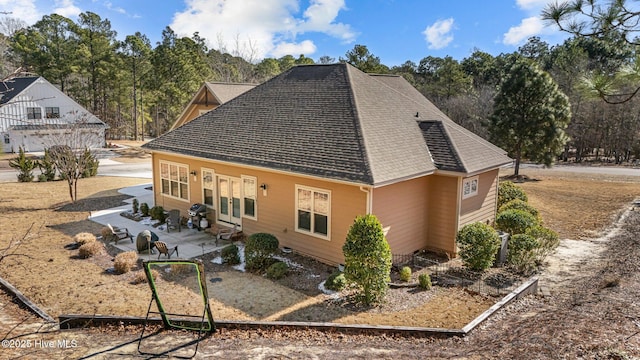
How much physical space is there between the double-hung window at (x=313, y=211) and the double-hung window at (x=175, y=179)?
576 centimetres

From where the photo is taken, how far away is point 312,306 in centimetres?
921

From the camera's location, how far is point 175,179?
54.3ft

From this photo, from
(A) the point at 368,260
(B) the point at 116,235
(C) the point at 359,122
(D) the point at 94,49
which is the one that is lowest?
(B) the point at 116,235

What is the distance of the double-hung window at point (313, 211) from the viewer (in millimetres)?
11766

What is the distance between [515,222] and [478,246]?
2.81 metres

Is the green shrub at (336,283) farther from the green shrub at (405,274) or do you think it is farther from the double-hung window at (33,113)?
the double-hung window at (33,113)

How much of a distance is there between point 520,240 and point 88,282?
11.4 meters

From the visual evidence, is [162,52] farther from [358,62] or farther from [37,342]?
[37,342]

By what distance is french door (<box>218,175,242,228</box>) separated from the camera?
46.6ft

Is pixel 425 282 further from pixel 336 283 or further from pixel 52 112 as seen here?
pixel 52 112

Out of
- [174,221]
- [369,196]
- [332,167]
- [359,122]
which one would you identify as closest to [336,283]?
[369,196]

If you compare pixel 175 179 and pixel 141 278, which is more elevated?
pixel 175 179

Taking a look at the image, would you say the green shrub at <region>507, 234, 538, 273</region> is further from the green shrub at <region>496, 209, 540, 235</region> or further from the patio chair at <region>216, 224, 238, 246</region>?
the patio chair at <region>216, 224, 238, 246</region>

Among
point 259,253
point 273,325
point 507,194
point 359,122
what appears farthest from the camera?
point 507,194
